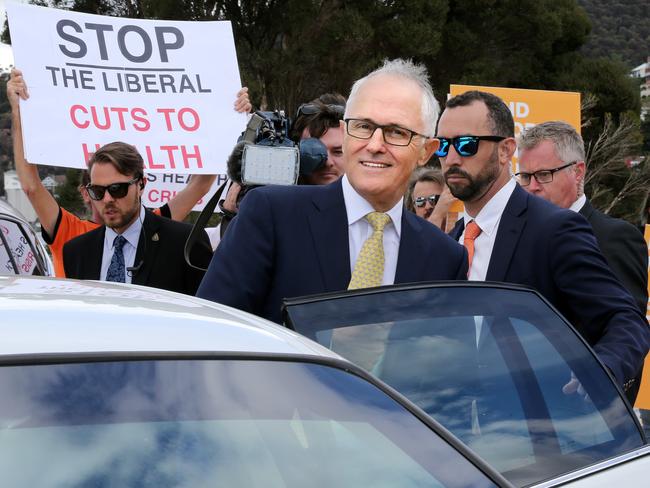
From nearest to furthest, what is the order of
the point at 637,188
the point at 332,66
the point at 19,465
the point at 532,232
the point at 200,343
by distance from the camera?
1. the point at 19,465
2. the point at 200,343
3. the point at 532,232
4. the point at 637,188
5. the point at 332,66

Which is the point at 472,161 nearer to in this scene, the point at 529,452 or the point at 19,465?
the point at 529,452

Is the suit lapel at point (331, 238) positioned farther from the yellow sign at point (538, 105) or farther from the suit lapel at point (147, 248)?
the yellow sign at point (538, 105)

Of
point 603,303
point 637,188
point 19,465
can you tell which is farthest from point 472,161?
A: point 637,188

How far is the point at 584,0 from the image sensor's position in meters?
59.7

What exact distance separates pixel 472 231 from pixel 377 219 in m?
0.68

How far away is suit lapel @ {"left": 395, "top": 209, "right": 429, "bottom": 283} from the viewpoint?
2.85 metres

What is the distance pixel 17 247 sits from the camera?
4809 mm

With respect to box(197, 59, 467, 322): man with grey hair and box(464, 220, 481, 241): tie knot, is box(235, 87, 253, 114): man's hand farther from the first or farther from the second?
box(197, 59, 467, 322): man with grey hair

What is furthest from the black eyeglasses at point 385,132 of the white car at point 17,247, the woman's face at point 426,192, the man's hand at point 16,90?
the woman's face at point 426,192

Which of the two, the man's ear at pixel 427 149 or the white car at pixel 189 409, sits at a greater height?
the man's ear at pixel 427 149

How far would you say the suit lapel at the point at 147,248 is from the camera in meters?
4.57

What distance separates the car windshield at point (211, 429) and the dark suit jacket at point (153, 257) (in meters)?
2.93

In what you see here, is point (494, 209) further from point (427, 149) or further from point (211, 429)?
point (211, 429)

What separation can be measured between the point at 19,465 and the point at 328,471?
457mm
